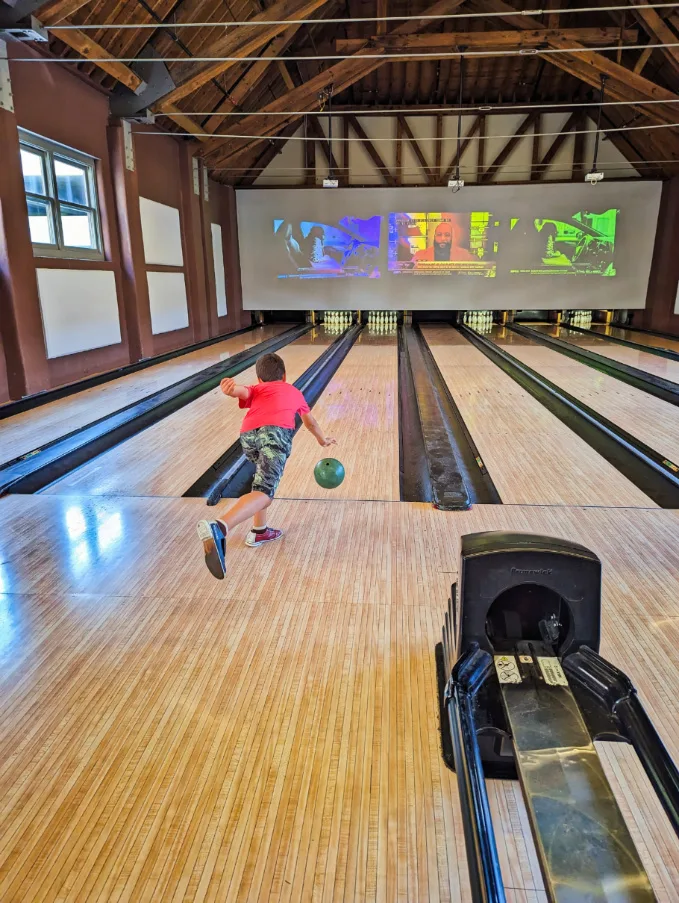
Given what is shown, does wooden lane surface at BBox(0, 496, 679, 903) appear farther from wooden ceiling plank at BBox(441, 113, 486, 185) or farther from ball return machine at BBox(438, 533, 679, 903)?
wooden ceiling plank at BBox(441, 113, 486, 185)

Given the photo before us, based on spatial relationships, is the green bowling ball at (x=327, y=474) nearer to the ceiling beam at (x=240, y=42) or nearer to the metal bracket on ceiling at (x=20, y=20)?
the metal bracket on ceiling at (x=20, y=20)

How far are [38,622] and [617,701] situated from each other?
1845mm

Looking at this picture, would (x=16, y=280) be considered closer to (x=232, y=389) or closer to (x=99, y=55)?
(x=99, y=55)

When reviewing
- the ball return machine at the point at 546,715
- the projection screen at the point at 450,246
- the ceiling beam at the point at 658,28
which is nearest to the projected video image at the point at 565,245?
the projection screen at the point at 450,246

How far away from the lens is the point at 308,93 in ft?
30.6

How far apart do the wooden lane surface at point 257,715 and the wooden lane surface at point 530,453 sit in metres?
0.50

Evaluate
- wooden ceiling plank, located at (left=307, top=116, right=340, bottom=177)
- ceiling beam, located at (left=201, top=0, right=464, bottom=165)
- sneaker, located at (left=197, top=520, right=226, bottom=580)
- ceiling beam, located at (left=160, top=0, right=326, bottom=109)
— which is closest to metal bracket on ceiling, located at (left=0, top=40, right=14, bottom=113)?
ceiling beam, located at (left=160, top=0, right=326, bottom=109)

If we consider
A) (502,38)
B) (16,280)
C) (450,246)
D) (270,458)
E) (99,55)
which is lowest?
(270,458)

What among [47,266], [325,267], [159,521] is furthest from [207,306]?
[159,521]

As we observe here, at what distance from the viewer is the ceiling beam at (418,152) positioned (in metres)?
12.6

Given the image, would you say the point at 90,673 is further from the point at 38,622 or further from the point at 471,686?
the point at 471,686

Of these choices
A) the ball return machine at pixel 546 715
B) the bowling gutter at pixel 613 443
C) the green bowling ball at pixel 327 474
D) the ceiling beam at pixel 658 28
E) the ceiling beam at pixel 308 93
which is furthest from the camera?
the ceiling beam at pixel 308 93

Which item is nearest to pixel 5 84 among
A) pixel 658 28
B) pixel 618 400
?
pixel 618 400

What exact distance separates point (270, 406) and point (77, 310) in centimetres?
502
